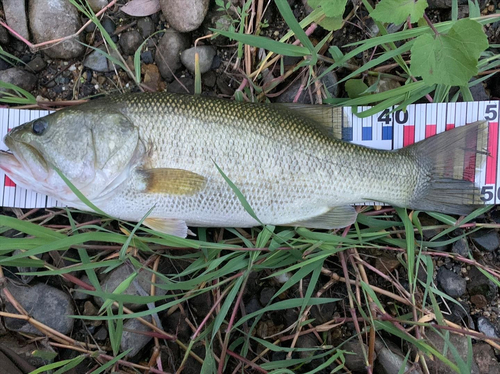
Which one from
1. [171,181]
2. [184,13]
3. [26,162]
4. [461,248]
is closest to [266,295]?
[171,181]

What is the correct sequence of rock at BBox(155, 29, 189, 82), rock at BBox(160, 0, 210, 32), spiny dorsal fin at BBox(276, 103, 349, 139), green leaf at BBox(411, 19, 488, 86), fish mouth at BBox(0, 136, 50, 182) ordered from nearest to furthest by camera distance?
green leaf at BBox(411, 19, 488, 86) < fish mouth at BBox(0, 136, 50, 182) < spiny dorsal fin at BBox(276, 103, 349, 139) < rock at BBox(160, 0, 210, 32) < rock at BBox(155, 29, 189, 82)

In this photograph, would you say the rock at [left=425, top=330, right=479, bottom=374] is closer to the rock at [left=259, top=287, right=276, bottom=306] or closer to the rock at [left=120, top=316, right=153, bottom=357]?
the rock at [left=259, top=287, right=276, bottom=306]

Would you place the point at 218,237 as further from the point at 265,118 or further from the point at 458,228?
the point at 458,228

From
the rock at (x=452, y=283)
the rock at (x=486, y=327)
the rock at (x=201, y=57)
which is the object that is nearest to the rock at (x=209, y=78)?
the rock at (x=201, y=57)

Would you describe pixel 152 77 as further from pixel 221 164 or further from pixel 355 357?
pixel 355 357

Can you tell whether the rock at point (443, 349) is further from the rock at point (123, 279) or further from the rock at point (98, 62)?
the rock at point (98, 62)

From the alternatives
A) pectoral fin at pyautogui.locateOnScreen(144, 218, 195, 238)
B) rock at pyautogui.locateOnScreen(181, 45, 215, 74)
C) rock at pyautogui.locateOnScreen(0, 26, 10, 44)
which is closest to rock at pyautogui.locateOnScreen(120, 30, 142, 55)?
rock at pyautogui.locateOnScreen(181, 45, 215, 74)
